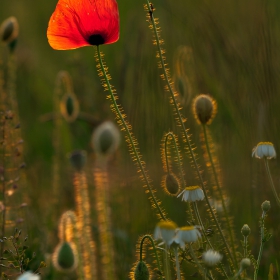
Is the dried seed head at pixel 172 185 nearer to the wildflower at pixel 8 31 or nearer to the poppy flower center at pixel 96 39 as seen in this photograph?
the poppy flower center at pixel 96 39

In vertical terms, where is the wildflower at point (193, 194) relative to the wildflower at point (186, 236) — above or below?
above

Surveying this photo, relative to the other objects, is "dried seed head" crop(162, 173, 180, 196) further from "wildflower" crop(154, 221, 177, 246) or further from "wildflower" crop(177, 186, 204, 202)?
"wildflower" crop(154, 221, 177, 246)

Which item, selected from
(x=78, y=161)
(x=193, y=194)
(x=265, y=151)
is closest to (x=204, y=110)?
(x=265, y=151)

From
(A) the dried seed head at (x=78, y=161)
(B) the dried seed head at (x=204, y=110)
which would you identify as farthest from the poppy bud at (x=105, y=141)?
(B) the dried seed head at (x=204, y=110)

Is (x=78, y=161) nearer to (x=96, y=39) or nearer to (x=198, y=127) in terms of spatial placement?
(x=96, y=39)

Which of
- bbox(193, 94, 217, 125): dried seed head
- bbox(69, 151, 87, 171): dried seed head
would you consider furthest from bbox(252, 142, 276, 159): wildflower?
bbox(69, 151, 87, 171): dried seed head

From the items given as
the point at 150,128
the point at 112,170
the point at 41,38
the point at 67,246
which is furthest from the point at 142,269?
the point at 41,38

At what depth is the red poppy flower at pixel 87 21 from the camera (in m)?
1.75

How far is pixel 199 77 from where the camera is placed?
383cm

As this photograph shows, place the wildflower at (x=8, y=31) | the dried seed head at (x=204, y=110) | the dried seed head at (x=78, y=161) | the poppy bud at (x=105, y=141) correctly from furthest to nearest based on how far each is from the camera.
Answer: the wildflower at (x=8, y=31) → the dried seed head at (x=78, y=161) → the poppy bud at (x=105, y=141) → the dried seed head at (x=204, y=110)

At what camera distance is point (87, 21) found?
1762 mm

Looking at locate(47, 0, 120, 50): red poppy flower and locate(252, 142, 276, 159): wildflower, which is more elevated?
locate(47, 0, 120, 50): red poppy flower

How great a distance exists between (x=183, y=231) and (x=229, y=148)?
175cm

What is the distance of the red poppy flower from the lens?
5.73 feet
